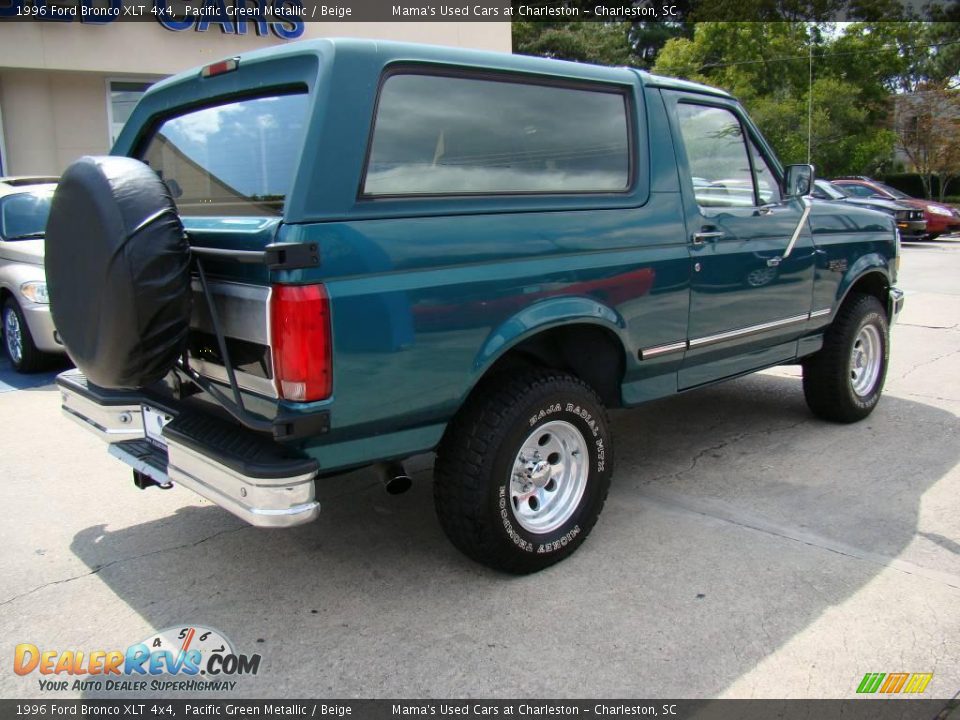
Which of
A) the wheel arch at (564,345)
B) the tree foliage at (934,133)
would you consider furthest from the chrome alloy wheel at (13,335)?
the tree foliage at (934,133)

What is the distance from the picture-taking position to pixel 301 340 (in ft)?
8.55

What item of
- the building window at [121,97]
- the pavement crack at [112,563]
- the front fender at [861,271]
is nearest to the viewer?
the pavement crack at [112,563]

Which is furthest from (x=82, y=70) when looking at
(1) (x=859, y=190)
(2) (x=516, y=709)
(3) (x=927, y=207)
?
(3) (x=927, y=207)

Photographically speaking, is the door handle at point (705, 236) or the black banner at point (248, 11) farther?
the black banner at point (248, 11)

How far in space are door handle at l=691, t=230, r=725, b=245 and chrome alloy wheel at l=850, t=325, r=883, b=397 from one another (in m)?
1.92

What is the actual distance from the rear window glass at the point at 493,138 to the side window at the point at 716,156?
19.0 inches

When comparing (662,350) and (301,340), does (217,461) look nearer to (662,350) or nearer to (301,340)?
(301,340)

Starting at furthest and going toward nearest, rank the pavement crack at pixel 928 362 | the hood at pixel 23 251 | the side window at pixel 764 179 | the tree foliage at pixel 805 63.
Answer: the tree foliage at pixel 805 63 < the hood at pixel 23 251 < the pavement crack at pixel 928 362 < the side window at pixel 764 179

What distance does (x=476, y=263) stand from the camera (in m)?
3.03

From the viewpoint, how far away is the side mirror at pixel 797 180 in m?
4.56

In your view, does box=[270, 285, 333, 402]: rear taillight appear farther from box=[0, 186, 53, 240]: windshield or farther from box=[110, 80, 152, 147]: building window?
box=[110, 80, 152, 147]: building window

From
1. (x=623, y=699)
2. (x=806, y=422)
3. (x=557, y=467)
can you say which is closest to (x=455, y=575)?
(x=557, y=467)

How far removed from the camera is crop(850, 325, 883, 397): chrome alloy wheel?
214 inches

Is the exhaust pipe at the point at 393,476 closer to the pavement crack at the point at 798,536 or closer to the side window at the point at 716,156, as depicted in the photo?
the pavement crack at the point at 798,536
